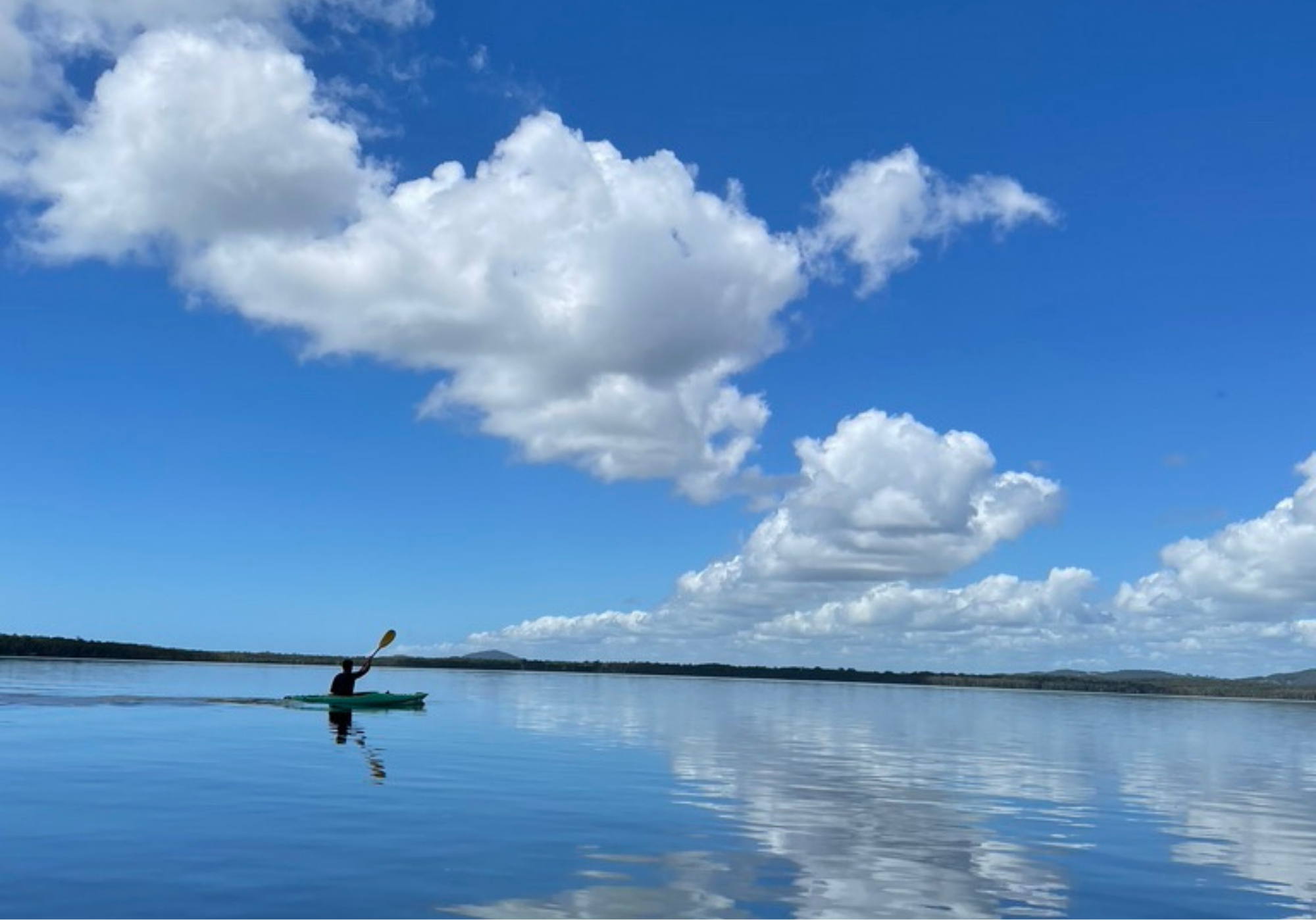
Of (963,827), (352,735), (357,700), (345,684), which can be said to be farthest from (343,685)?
(963,827)

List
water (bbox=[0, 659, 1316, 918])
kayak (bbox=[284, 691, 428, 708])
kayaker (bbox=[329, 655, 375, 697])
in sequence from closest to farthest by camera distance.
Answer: water (bbox=[0, 659, 1316, 918]) < kayak (bbox=[284, 691, 428, 708]) < kayaker (bbox=[329, 655, 375, 697])

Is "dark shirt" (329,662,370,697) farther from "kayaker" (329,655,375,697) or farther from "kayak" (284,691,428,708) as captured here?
"kayak" (284,691,428,708)

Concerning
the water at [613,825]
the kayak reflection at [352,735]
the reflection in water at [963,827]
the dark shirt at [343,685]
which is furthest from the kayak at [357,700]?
the reflection in water at [963,827]

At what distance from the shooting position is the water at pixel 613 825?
20203 mm

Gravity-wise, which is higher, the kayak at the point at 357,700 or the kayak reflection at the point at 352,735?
the kayak at the point at 357,700

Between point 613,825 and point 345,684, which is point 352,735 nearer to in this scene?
point 345,684

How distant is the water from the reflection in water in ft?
0.43

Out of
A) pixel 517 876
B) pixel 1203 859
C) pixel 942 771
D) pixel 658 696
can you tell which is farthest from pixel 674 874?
pixel 658 696

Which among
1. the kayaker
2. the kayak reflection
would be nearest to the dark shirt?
the kayaker

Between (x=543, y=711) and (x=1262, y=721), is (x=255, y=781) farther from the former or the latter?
(x=1262, y=721)

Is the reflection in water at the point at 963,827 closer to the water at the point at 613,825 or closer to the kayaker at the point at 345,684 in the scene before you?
the water at the point at 613,825

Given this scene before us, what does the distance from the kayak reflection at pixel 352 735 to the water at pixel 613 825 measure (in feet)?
0.91

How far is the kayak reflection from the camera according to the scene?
3916 centimetres

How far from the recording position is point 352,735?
182 ft
